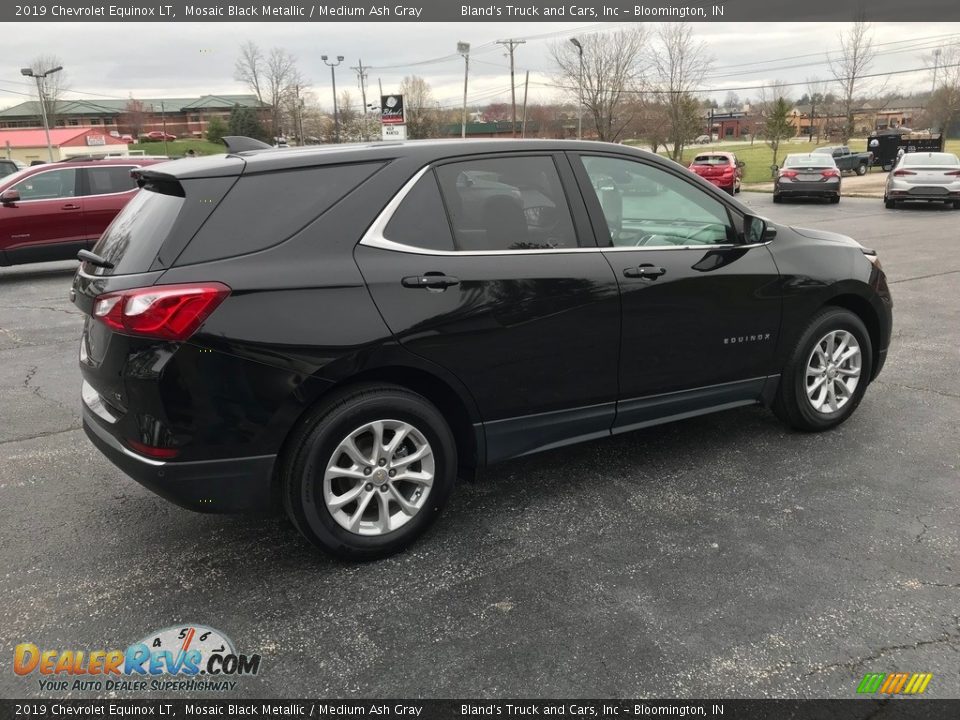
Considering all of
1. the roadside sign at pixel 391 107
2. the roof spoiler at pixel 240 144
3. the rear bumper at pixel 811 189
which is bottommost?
the rear bumper at pixel 811 189

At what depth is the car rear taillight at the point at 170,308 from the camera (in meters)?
2.82

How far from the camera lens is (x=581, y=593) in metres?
3.00

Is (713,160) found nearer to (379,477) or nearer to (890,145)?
(890,145)

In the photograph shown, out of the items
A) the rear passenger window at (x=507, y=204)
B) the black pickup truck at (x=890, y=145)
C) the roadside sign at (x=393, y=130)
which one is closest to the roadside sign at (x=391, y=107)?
the roadside sign at (x=393, y=130)

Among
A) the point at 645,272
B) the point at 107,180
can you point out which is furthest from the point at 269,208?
the point at 107,180

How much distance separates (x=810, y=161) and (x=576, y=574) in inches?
939

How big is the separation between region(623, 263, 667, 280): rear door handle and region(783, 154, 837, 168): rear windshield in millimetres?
22268

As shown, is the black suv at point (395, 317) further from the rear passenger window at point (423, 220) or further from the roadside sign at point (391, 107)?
the roadside sign at point (391, 107)

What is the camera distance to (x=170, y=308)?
283 cm

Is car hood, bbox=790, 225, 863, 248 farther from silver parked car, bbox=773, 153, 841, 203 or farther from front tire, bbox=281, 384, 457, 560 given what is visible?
silver parked car, bbox=773, 153, 841, 203

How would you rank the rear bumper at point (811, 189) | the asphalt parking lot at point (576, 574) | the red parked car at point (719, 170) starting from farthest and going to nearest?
1. the red parked car at point (719, 170)
2. the rear bumper at point (811, 189)
3. the asphalt parking lot at point (576, 574)

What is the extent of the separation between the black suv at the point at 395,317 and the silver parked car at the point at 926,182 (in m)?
19.4

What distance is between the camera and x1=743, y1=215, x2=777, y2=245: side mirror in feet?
13.9

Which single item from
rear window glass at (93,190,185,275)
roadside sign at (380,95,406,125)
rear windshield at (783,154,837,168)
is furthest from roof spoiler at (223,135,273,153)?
roadside sign at (380,95,406,125)
